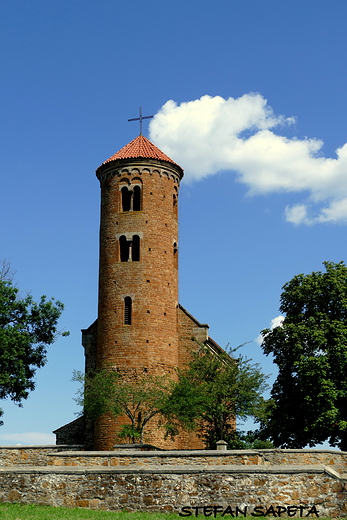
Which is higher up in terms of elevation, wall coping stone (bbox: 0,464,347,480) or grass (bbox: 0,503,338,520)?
wall coping stone (bbox: 0,464,347,480)

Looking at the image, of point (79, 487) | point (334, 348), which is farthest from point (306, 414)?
point (79, 487)

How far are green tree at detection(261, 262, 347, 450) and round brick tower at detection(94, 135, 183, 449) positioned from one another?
249 inches

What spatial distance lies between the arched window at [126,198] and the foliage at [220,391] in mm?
9535

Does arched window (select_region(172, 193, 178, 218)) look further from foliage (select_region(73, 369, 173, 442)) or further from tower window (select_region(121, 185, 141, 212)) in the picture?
foliage (select_region(73, 369, 173, 442))

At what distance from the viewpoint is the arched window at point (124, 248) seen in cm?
3997

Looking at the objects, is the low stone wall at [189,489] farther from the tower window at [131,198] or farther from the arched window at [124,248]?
the tower window at [131,198]

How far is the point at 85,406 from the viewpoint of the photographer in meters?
35.2

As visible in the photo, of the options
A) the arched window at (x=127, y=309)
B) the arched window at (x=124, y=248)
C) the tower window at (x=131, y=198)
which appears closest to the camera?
the arched window at (x=127, y=309)

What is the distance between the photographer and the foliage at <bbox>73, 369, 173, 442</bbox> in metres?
34.3

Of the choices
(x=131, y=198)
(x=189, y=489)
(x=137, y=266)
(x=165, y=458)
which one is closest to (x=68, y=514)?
(x=189, y=489)

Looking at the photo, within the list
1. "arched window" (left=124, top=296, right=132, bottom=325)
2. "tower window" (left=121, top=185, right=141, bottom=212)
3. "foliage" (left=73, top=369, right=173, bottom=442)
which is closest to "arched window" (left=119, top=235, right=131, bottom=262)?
"tower window" (left=121, top=185, right=141, bottom=212)

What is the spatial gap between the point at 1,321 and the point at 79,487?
23.2 m

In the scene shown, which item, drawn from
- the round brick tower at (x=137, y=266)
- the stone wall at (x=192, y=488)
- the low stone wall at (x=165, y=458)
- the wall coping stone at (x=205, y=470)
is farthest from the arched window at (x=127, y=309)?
the wall coping stone at (x=205, y=470)

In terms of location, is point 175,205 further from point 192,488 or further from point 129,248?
Answer: point 192,488
